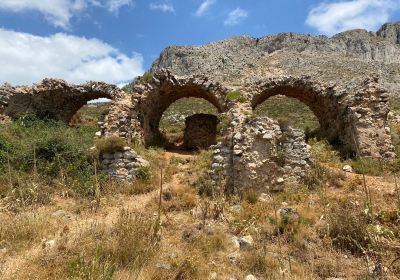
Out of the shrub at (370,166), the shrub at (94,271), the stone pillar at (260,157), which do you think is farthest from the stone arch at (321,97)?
Answer: the shrub at (94,271)

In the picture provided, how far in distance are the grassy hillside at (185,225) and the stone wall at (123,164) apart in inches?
18.2

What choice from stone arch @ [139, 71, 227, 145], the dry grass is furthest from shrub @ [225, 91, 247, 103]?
the dry grass

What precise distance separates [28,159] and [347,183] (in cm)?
868

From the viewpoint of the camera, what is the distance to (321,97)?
1575 cm

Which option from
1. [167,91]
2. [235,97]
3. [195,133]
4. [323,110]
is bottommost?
[195,133]

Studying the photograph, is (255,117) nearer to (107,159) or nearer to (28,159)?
(107,159)

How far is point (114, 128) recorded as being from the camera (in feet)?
48.1

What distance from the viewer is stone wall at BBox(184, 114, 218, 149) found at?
19.7 m

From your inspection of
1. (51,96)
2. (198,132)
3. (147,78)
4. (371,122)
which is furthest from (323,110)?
(51,96)

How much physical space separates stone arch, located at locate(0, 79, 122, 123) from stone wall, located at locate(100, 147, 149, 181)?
4768mm

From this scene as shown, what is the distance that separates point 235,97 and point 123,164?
4.87 meters

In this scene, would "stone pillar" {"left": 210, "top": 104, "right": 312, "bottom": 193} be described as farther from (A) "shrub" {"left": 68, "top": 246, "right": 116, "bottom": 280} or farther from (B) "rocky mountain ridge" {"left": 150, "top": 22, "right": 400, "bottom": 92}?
(B) "rocky mountain ridge" {"left": 150, "top": 22, "right": 400, "bottom": 92}

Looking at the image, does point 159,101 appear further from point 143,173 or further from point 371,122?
point 371,122

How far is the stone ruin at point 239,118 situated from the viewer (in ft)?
35.4
